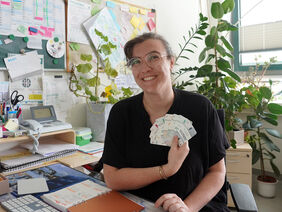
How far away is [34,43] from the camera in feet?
5.54

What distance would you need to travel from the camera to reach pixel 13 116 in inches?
59.9

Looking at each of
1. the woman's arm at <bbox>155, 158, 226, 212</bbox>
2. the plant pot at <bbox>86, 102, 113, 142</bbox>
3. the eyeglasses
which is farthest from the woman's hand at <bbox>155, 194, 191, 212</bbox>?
the plant pot at <bbox>86, 102, 113, 142</bbox>

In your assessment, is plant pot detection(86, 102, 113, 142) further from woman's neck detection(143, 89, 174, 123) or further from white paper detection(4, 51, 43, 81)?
woman's neck detection(143, 89, 174, 123)

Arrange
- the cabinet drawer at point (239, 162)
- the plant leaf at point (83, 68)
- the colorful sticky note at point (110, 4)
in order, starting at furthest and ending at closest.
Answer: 1. the cabinet drawer at point (239, 162)
2. the colorful sticky note at point (110, 4)
3. the plant leaf at point (83, 68)

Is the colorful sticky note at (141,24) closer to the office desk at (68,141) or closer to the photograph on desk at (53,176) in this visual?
the office desk at (68,141)

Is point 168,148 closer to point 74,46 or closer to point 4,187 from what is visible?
point 4,187

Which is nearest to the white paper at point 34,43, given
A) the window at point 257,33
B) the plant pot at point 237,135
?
the plant pot at point 237,135

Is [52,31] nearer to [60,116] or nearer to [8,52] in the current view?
[8,52]

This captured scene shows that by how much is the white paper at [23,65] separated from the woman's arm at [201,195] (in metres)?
1.28

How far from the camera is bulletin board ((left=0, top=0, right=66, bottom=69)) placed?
61.5 inches

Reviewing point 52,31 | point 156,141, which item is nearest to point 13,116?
point 52,31

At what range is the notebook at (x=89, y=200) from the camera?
85 centimetres

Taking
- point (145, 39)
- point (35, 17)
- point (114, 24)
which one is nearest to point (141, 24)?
point (114, 24)

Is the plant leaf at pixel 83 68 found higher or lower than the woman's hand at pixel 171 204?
higher
